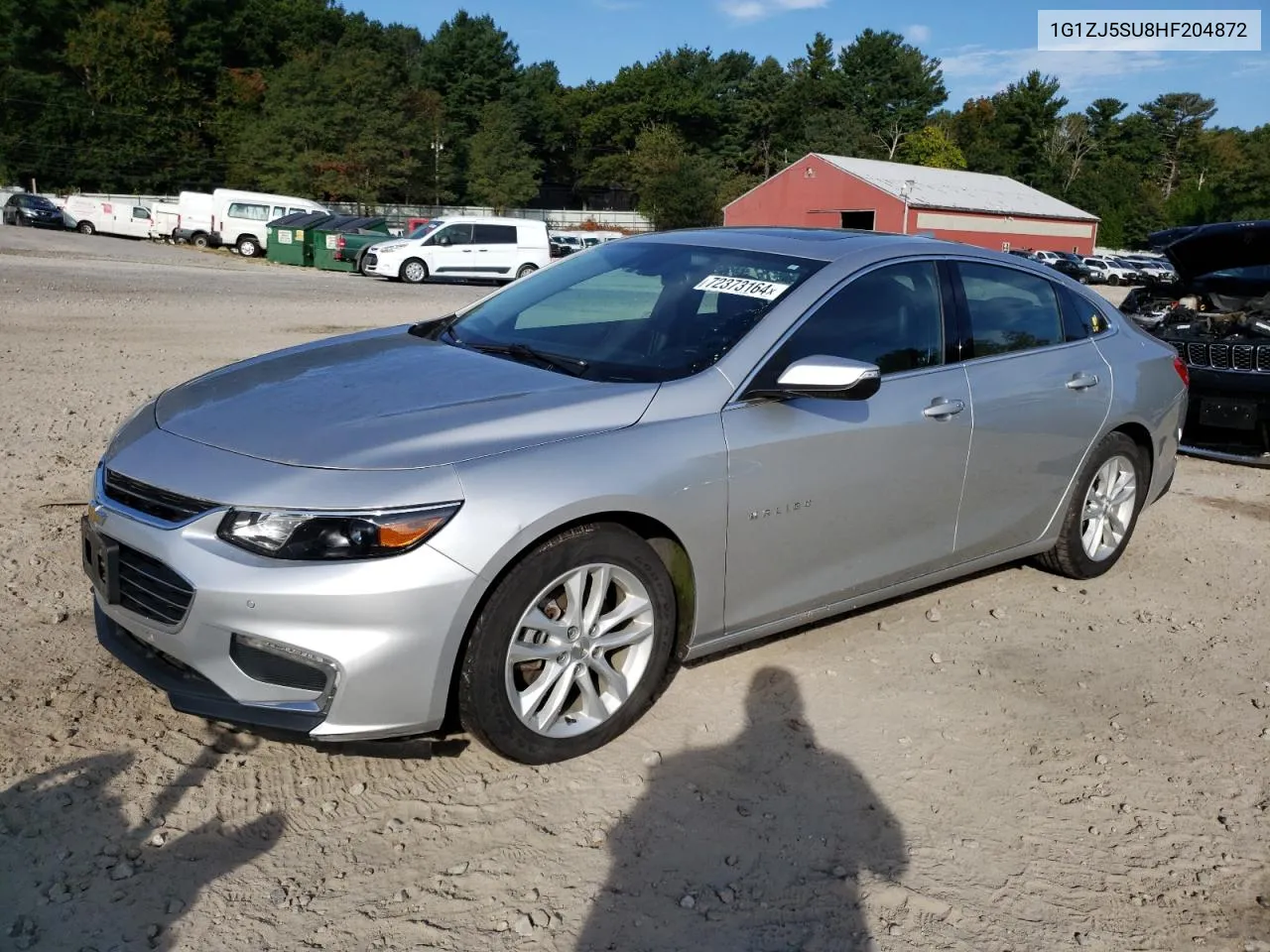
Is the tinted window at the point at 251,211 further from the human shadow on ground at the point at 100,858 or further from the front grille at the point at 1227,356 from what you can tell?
the human shadow on ground at the point at 100,858

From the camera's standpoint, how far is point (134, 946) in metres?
2.54

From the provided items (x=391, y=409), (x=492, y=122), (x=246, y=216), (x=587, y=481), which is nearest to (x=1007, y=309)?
(x=587, y=481)

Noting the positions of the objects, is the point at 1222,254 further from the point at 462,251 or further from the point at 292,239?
the point at 292,239

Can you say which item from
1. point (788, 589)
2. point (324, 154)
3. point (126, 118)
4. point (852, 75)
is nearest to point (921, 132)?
point (852, 75)

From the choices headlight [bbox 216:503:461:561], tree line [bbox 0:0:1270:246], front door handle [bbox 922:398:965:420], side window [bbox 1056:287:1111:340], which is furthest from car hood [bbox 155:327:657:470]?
tree line [bbox 0:0:1270:246]

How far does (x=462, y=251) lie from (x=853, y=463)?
82.7 feet

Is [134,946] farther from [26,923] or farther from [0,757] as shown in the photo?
[0,757]

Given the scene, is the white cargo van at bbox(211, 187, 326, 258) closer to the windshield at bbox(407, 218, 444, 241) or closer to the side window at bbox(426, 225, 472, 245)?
the windshield at bbox(407, 218, 444, 241)

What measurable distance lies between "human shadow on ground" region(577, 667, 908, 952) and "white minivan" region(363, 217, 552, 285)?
24.6m

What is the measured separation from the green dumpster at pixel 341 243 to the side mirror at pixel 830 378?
92.6ft

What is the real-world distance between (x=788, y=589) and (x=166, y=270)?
78.8ft

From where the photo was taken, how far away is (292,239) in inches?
1286

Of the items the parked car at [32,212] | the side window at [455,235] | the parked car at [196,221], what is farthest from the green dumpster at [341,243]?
the parked car at [32,212]

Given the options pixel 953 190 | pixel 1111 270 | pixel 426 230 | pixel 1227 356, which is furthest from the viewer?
pixel 953 190
